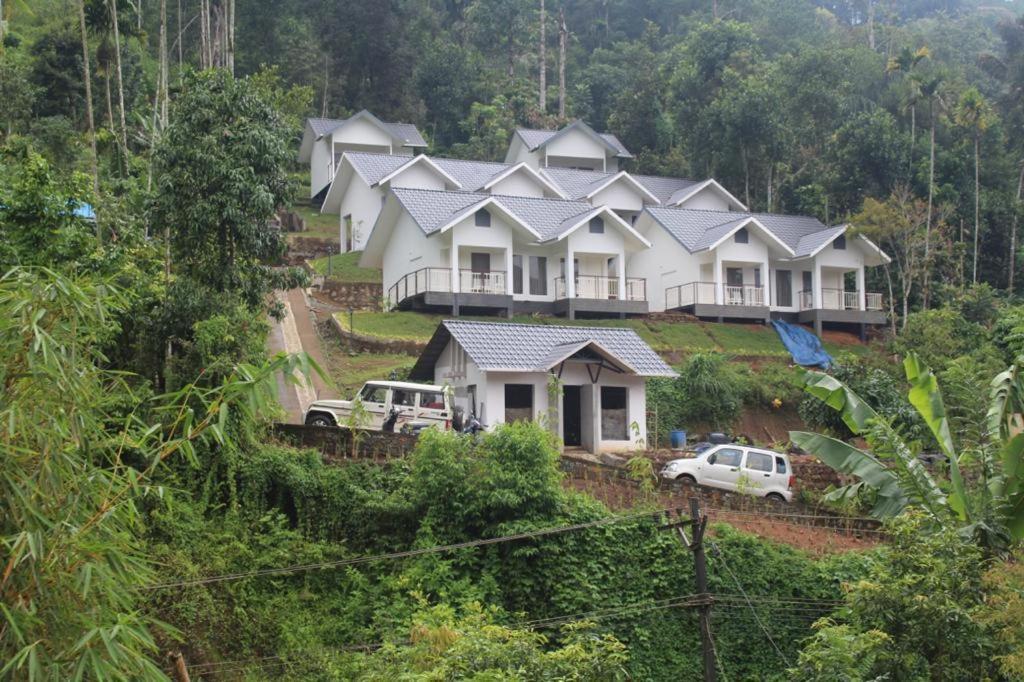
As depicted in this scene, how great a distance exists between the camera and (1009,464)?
1688 cm

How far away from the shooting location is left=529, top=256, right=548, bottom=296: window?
42.6 meters

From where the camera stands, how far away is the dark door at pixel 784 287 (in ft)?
151

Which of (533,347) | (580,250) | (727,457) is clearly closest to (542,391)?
(533,347)

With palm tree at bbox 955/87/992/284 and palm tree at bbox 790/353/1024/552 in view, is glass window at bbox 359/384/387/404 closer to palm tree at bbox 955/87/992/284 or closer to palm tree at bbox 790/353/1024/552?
palm tree at bbox 790/353/1024/552

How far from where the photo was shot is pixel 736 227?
1715 inches

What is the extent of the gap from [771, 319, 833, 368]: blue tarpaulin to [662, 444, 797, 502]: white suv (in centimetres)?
1502

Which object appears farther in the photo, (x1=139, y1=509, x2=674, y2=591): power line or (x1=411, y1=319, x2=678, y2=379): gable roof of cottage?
(x1=411, y1=319, x2=678, y2=379): gable roof of cottage

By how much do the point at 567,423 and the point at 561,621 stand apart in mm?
9695

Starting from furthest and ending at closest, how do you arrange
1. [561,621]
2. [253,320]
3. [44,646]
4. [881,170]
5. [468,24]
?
[468,24]
[881,170]
[253,320]
[561,621]
[44,646]

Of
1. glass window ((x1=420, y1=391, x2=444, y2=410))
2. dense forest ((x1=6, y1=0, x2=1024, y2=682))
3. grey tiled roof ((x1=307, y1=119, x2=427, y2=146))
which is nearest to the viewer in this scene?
dense forest ((x1=6, y1=0, x2=1024, y2=682))

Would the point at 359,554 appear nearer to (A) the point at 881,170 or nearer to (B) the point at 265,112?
(B) the point at 265,112

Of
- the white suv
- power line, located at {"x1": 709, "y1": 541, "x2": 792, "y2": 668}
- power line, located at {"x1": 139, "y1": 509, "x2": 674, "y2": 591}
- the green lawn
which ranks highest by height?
the green lawn

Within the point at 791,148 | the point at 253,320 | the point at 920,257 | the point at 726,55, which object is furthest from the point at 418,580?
the point at 726,55

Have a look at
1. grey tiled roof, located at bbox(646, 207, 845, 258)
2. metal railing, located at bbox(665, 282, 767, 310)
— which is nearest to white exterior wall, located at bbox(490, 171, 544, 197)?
grey tiled roof, located at bbox(646, 207, 845, 258)
